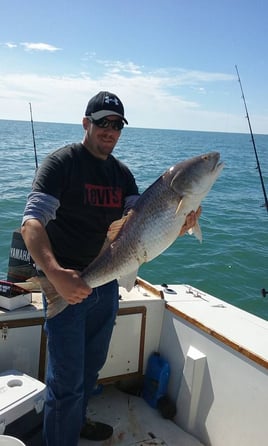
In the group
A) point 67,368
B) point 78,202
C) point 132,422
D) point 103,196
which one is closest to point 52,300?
point 67,368

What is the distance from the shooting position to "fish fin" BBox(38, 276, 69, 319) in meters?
2.66

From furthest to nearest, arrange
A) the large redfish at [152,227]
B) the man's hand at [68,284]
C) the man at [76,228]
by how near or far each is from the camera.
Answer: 1. the man at [76,228]
2. the large redfish at [152,227]
3. the man's hand at [68,284]

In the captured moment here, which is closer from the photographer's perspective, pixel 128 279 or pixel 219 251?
pixel 128 279

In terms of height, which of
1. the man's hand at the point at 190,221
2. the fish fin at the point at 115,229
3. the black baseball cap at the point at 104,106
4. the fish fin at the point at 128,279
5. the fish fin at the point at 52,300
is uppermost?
the black baseball cap at the point at 104,106

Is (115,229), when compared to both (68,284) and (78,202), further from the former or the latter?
(68,284)

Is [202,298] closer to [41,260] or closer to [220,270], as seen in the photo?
[41,260]

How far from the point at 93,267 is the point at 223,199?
58.0 ft

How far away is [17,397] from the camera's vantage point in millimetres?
3043

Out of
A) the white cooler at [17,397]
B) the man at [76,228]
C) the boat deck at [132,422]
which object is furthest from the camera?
the boat deck at [132,422]

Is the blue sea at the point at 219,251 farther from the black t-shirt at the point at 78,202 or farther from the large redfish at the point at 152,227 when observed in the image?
the large redfish at the point at 152,227

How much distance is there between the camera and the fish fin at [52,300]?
2.66 m

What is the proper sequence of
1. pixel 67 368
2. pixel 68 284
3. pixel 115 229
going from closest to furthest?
pixel 68 284 < pixel 115 229 < pixel 67 368

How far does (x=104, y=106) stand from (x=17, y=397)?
81.1 inches

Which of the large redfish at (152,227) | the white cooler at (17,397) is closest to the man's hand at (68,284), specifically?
the large redfish at (152,227)
